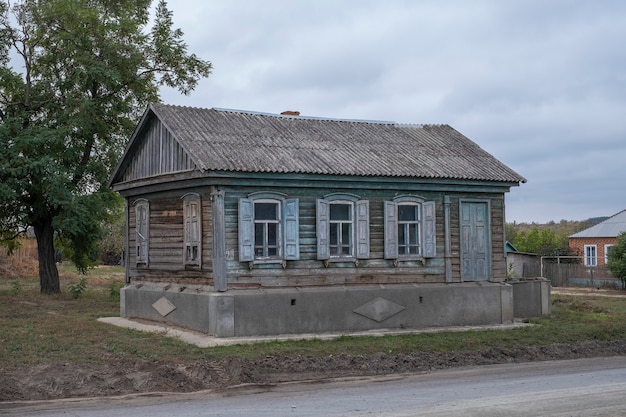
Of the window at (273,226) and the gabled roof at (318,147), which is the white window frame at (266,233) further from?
the gabled roof at (318,147)

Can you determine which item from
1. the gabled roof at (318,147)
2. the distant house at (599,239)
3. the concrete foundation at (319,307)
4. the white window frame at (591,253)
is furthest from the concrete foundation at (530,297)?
the white window frame at (591,253)

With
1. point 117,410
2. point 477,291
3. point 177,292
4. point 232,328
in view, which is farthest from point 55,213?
→ point 117,410

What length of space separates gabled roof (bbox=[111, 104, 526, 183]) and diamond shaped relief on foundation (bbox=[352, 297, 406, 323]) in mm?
3176

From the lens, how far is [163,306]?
20.2 metres

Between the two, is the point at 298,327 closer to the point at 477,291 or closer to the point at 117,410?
the point at 477,291

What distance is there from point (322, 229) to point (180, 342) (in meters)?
4.45

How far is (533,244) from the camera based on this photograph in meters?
61.2

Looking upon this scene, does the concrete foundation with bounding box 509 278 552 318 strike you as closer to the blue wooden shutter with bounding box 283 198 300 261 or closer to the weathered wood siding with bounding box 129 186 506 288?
the weathered wood siding with bounding box 129 186 506 288

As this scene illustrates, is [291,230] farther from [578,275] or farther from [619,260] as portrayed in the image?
[578,275]

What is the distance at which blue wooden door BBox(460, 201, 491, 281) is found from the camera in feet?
69.3

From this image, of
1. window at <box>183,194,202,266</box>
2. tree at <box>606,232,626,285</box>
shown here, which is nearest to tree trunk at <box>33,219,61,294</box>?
window at <box>183,194,202,266</box>

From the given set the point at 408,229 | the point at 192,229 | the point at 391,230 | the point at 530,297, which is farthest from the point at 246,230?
the point at 530,297

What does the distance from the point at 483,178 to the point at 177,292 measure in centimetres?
857

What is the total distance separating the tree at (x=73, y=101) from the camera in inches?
1108
